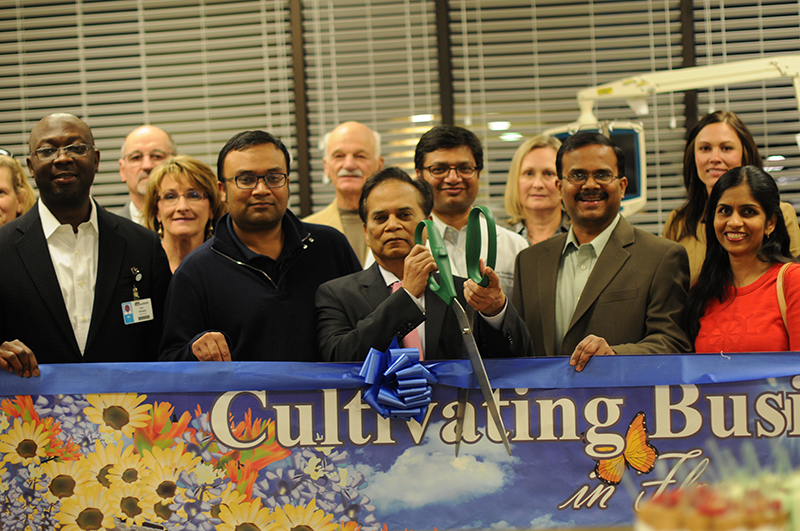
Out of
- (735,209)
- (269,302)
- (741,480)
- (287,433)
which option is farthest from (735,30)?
(741,480)

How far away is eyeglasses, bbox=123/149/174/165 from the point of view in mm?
4145

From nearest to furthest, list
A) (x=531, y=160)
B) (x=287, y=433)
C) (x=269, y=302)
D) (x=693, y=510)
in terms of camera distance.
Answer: (x=693, y=510) → (x=287, y=433) → (x=269, y=302) → (x=531, y=160)

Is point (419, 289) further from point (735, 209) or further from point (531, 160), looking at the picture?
point (531, 160)

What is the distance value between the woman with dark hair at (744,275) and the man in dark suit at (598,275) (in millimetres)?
88

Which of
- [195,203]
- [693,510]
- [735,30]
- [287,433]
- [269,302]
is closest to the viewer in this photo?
[693,510]

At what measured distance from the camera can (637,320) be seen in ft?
7.68

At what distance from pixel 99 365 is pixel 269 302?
0.60 meters

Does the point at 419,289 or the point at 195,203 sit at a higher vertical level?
the point at 195,203

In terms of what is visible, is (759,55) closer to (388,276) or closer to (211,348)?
(388,276)

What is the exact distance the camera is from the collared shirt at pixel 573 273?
8.25 ft

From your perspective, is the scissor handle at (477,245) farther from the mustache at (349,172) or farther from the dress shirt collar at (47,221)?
the mustache at (349,172)

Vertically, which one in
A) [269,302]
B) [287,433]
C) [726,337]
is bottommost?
[287,433]

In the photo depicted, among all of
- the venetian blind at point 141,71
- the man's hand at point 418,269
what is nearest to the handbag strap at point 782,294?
the man's hand at point 418,269

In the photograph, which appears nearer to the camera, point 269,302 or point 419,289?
point 419,289
